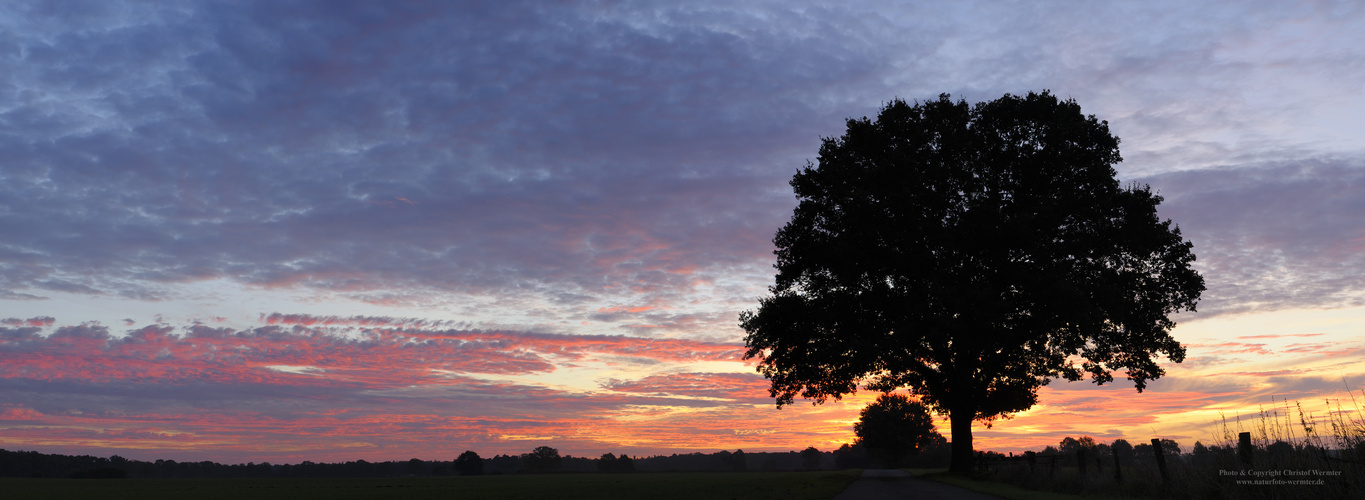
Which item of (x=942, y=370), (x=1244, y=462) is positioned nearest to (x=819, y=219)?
(x=942, y=370)

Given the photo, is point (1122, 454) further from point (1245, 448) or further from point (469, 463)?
point (469, 463)

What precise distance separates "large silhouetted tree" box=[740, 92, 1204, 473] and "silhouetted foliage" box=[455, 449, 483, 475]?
15140 cm

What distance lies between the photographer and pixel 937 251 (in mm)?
32219

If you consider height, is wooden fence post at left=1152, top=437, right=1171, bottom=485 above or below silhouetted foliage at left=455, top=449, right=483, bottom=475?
above

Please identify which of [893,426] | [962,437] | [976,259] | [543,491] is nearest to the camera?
[976,259]

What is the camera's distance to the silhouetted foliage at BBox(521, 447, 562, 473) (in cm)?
18588

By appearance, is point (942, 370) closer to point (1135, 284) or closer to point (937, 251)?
point (937, 251)

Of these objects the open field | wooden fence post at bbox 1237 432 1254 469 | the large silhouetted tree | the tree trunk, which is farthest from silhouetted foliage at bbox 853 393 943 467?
wooden fence post at bbox 1237 432 1254 469

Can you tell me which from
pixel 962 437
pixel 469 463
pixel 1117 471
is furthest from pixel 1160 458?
pixel 469 463

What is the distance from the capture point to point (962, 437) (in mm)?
35344

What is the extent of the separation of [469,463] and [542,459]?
74.9ft

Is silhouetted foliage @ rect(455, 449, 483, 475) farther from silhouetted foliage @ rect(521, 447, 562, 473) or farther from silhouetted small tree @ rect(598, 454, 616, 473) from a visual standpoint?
silhouetted small tree @ rect(598, 454, 616, 473)

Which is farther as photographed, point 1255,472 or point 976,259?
point 976,259

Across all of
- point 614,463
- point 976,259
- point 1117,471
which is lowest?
point 614,463
